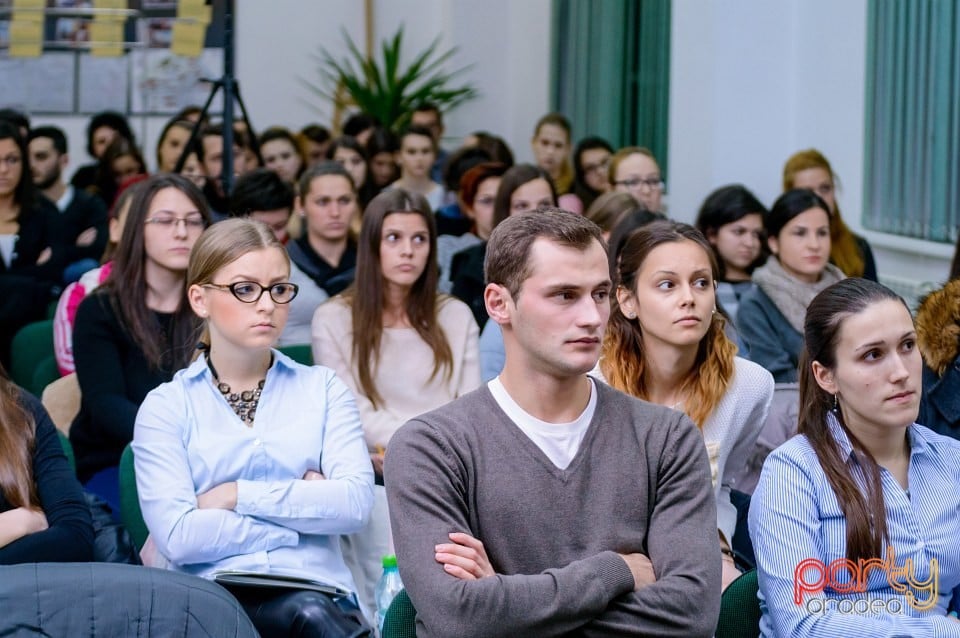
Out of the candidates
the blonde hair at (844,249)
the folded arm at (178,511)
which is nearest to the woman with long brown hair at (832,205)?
the blonde hair at (844,249)

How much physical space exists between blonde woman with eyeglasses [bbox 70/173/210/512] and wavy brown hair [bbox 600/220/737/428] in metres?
1.10

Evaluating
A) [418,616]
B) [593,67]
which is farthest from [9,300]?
[593,67]

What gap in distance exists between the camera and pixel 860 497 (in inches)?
91.7

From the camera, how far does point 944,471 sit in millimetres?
2436

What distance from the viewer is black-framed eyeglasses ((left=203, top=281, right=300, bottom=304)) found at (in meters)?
2.92

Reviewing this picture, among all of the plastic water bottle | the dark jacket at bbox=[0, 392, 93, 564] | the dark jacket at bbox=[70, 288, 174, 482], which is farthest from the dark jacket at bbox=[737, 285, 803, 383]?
the dark jacket at bbox=[0, 392, 93, 564]

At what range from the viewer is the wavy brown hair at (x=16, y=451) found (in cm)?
275

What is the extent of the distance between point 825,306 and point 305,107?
8.07 metres

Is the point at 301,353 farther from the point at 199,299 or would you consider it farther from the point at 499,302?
the point at 499,302

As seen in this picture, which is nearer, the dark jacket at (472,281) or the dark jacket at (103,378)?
the dark jacket at (103,378)

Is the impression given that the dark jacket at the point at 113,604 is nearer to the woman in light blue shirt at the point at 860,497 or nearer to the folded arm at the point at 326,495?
the folded arm at the point at 326,495

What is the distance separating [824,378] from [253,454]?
119cm

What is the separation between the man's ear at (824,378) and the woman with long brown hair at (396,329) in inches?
62.3

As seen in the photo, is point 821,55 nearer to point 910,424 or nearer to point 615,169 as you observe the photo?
point 615,169
